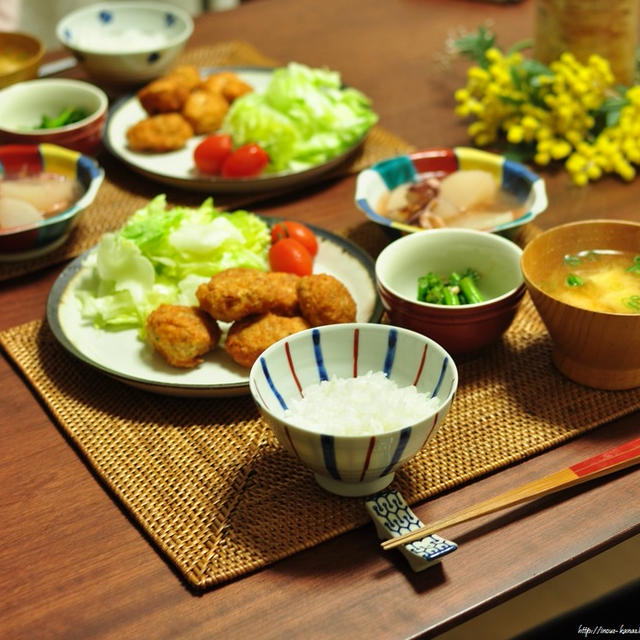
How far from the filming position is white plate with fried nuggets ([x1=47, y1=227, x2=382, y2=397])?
59.9 inches

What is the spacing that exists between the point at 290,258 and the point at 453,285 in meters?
0.36

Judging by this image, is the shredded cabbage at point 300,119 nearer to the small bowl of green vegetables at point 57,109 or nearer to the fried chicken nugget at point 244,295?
the small bowl of green vegetables at point 57,109

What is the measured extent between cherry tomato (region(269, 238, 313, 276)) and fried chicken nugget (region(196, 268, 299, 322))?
13cm

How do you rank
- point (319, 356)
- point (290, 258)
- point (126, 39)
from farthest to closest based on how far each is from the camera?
point (126, 39)
point (290, 258)
point (319, 356)

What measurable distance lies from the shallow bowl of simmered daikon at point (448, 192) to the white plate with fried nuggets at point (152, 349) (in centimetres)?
12

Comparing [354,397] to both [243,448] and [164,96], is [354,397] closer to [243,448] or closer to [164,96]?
[243,448]

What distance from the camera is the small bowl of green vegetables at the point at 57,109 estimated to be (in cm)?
235

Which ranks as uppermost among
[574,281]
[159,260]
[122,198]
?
[574,281]

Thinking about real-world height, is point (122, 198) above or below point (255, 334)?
below

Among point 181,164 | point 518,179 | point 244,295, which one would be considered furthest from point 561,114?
point 244,295

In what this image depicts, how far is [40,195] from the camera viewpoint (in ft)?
6.82

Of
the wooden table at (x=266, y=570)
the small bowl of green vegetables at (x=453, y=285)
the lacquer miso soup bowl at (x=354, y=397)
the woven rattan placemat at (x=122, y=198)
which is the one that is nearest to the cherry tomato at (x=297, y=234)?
the small bowl of green vegetables at (x=453, y=285)

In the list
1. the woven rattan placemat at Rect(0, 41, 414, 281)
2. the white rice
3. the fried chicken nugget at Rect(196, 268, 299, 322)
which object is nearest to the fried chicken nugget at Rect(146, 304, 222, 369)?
the fried chicken nugget at Rect(196, 268, 299, 322)

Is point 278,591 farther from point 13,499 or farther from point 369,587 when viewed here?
point 13,499
